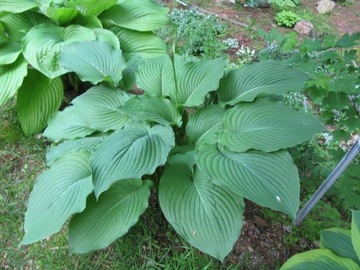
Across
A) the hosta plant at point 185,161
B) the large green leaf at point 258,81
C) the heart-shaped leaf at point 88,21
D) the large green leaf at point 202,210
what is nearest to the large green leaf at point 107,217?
the hosta plant at point 185,161

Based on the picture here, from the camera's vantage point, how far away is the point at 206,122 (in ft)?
6.88

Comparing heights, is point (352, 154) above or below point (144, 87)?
above

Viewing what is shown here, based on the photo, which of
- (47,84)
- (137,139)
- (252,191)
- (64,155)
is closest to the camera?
(252,191)

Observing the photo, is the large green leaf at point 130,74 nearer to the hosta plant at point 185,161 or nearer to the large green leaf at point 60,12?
the hosta plant at point 185,161

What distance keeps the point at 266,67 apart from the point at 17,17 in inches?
75.0

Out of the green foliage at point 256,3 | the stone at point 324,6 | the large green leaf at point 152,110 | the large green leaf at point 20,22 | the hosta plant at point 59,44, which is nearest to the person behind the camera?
the large green leaf at point 152,110

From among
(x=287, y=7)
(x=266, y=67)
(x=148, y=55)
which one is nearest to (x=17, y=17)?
(x=148, y=55)

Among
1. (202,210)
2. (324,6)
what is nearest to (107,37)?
(202,210)

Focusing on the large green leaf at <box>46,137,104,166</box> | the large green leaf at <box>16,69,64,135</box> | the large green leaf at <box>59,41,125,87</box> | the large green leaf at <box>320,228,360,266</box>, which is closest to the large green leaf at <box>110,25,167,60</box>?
the large green leaf at <box>59,41,125,87</box>

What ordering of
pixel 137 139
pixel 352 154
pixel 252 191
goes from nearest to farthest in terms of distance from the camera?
pixel 252 191, pixel 352 154, pixel 137 139

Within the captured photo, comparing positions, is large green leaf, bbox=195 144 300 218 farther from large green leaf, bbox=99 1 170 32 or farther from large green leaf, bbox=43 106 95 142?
large green leaf, bbox=99 1 170 32

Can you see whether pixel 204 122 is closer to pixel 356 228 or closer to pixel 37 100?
pixel 356 228

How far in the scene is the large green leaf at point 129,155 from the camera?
1.67m

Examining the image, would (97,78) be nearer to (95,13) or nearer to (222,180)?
(95,13)
